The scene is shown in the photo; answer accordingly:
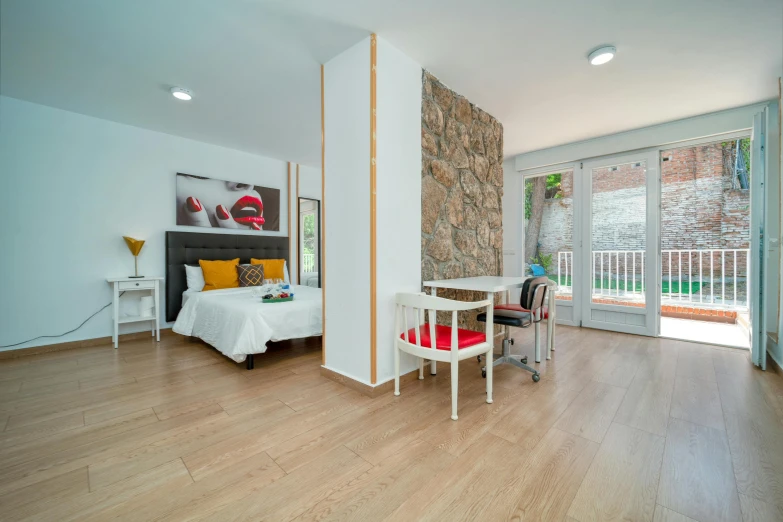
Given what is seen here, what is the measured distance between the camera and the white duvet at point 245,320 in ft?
8.72

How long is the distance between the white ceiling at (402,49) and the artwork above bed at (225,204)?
36.3 inches

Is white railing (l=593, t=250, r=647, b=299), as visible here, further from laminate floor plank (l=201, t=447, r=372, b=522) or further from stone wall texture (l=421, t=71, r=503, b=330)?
laminate floor plank (l=201, t=447, r=372, b=522)

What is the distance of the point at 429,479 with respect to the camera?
1.35 m

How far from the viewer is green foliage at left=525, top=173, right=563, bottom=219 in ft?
15.1

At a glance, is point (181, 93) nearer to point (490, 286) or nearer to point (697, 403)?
point (490, 286)

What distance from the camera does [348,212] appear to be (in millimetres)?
2326

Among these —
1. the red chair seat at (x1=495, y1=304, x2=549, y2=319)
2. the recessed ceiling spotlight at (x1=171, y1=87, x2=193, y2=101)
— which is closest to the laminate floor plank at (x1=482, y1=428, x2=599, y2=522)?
the red chair seat at (x1=495, y1=304, x2=549, y2=319)

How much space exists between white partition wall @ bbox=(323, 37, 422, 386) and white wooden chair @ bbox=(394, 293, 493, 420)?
116mm

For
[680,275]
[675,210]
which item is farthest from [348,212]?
[675,210]

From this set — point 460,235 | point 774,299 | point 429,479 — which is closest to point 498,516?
point 429,479

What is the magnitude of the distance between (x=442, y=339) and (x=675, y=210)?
5.42 meters

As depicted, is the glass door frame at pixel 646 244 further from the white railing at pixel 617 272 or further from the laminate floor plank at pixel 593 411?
the laminate floor plank at pixel 593 411

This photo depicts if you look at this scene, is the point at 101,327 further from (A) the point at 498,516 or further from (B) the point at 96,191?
(A) the point at 498,516

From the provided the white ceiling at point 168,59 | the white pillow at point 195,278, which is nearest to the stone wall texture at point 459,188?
the white ceiling at point 168,59
